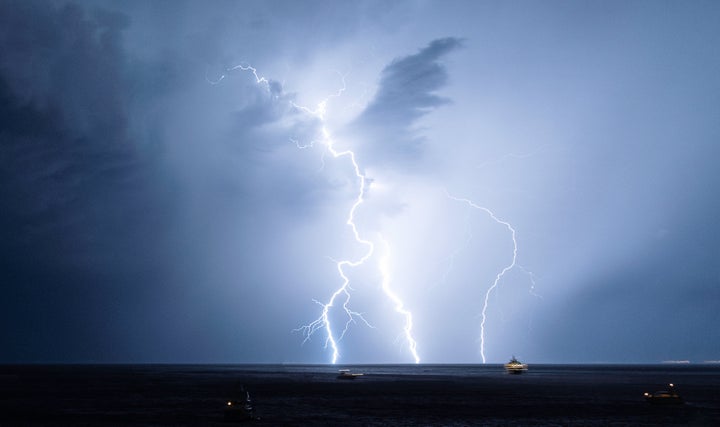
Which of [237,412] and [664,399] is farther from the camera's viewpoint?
[664,399]

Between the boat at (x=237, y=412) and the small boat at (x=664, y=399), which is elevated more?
the boat at (x=237, y=412)

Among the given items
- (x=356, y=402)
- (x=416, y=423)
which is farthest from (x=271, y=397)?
(x=416, y=423)

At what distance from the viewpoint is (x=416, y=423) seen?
40.2 m

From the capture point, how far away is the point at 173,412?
47375 millimetres

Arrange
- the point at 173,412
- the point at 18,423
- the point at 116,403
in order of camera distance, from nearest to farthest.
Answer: the point at 18,423, the point at 173,412, the point at 116,403

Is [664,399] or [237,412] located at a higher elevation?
[237,412]

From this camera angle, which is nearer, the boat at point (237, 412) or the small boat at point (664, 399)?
the boat at point (237, 412)

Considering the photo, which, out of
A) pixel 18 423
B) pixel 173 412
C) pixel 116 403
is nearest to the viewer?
pixel 18 423

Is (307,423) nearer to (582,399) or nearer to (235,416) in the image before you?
(235,416)

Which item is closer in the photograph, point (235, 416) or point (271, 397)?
point (235, 416)

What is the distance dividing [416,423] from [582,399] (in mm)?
28367

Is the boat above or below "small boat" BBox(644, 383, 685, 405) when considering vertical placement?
above

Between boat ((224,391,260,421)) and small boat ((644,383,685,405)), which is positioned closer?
boat ((224,391,260,421))

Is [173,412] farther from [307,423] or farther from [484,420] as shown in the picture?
[484,420]
